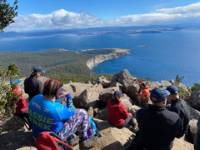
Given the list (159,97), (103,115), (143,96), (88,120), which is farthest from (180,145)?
(143,96)

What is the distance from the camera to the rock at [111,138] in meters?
8.56

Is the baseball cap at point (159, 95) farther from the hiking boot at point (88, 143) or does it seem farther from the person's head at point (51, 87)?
the hiking boot at point (88, 143)

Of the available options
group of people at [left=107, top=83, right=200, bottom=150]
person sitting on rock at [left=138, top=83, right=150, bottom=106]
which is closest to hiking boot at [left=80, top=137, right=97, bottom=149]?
group of people at [left=107, top=83, right=200, bottom=150]

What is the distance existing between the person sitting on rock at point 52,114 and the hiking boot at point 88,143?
2.93ft

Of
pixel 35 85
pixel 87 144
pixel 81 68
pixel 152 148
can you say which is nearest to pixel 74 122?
pixel 87 144

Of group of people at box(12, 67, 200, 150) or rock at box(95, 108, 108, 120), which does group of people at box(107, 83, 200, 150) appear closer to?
group of people at box(12, 67, 200, 150)

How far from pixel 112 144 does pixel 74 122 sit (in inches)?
87.5

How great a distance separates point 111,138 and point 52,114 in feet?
10.7

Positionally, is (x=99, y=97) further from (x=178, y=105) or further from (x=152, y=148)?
(x=152, y=148)

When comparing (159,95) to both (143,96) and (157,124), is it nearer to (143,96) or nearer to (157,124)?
(157,124)

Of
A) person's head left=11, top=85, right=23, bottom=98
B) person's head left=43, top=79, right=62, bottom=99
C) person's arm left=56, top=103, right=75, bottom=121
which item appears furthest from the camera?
person's head left=11, top=85, right=23, bottom=98

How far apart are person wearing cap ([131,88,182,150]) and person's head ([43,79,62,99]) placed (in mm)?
1742

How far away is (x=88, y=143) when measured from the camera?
802 cm

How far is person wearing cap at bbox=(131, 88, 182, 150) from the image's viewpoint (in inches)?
239
